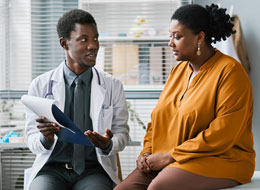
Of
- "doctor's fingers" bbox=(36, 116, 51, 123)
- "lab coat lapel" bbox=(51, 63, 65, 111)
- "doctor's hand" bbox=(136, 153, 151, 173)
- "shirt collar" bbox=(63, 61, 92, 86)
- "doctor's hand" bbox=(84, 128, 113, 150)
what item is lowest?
"doctor's hand" bbox=(136, 153, 151, 173)

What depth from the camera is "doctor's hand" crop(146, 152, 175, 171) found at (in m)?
1.67

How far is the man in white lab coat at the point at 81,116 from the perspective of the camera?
1753mm

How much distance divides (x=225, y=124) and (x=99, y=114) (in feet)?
2.10

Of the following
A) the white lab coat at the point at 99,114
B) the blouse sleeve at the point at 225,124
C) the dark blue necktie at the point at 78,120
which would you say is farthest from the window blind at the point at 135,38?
the blouse sleeve at the point at 225,124

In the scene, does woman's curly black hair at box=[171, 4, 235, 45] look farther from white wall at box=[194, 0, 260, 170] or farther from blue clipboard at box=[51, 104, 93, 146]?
blue clipboard at box=[51, 104, 93, 146]

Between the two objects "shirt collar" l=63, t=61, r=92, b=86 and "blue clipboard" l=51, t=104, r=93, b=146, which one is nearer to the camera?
"blue clipboard" l=51, t=104, r=93, b=146

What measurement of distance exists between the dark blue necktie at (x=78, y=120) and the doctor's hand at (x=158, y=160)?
335mm

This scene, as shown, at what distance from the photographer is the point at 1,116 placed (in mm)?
2797

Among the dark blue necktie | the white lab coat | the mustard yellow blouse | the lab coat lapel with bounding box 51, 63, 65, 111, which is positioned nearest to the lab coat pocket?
the white lab coat

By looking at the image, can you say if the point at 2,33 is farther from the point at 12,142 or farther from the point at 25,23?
the point at 12,142

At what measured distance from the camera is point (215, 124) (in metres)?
1.58

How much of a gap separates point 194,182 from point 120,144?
464mm

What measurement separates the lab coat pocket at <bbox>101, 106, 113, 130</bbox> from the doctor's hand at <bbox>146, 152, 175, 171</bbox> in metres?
0.28

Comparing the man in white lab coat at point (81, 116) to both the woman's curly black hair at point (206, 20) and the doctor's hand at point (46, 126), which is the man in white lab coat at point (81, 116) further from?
the woman's curly black hair at point (206, 20)
